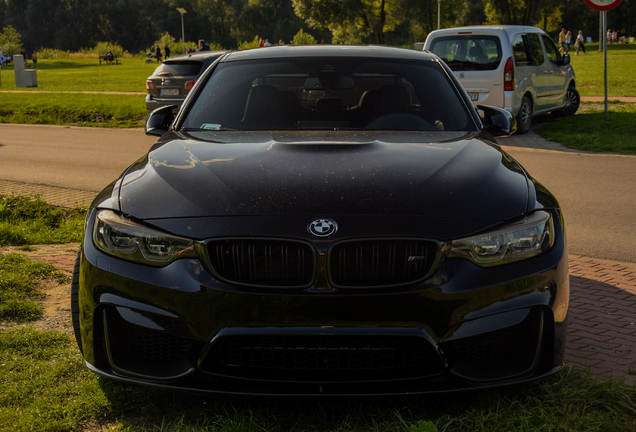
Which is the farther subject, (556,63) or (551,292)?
(556,63)

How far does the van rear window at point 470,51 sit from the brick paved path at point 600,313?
27.8 ft

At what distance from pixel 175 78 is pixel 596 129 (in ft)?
29.9

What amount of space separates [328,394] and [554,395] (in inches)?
41.0

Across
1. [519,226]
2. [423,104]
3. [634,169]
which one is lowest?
[634,169]

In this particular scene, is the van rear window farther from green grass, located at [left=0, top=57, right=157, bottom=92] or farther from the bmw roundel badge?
the bmw roundel badge

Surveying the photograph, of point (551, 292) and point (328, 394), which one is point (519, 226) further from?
point (328, 394)

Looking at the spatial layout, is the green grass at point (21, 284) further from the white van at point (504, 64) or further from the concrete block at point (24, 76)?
the concrete block at point (24, 76)

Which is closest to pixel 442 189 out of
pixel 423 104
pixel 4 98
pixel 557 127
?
pixel 423 104

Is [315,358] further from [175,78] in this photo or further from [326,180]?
[175,78]

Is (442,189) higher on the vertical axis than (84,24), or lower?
lower

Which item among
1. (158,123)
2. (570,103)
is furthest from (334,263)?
(570,103)

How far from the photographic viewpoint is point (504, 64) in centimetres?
1372

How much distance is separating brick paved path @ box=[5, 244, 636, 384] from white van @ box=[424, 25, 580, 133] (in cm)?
821

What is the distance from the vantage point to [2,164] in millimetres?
12039
